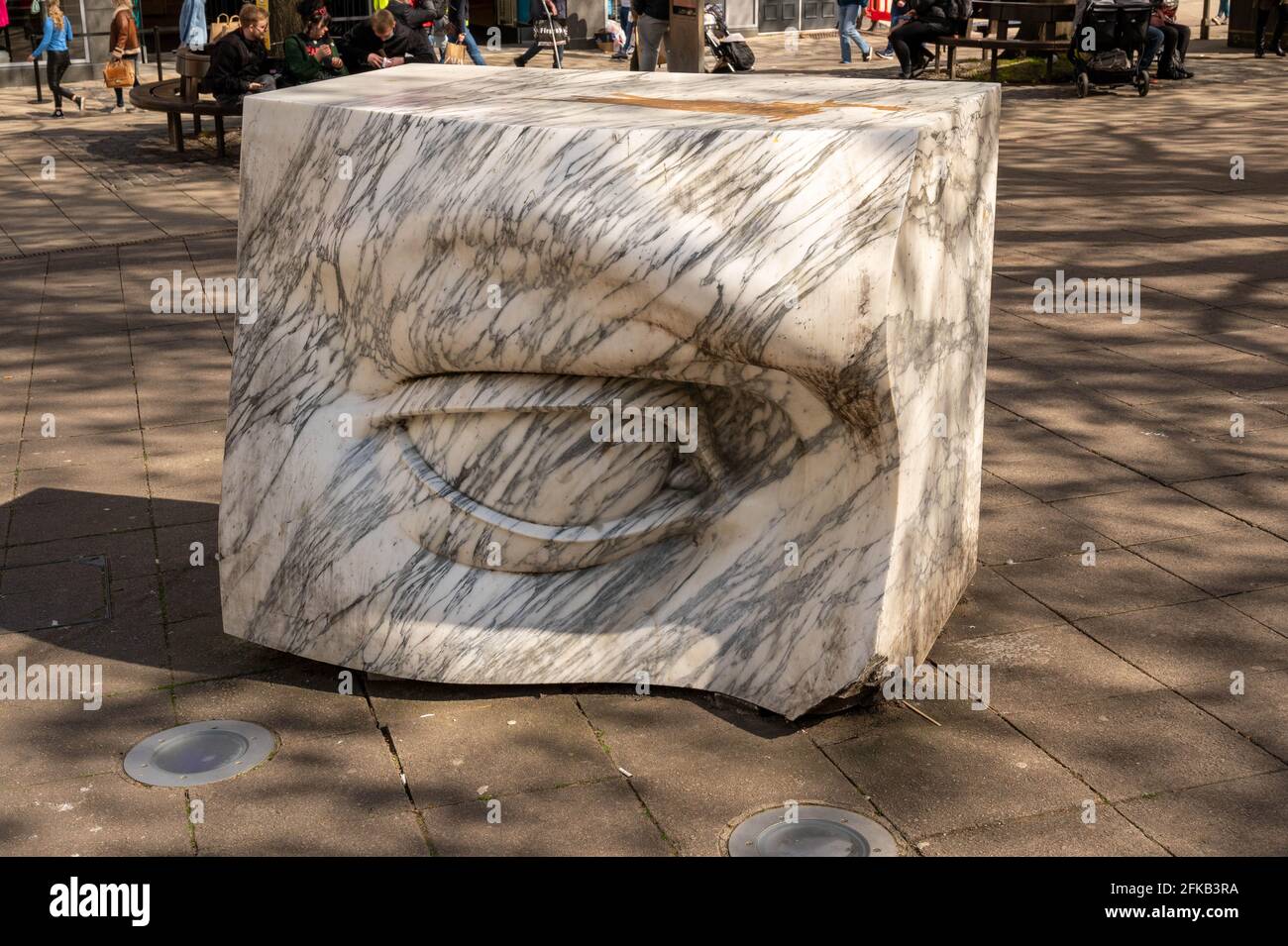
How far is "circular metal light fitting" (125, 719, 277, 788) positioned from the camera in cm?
414

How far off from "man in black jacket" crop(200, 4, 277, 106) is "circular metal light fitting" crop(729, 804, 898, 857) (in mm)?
11556

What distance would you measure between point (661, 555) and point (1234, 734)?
173 centimetres

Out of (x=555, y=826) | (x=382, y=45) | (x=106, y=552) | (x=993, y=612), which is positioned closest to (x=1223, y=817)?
(x=993, y=612)

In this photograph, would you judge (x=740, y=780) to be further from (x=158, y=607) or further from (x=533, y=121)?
(x=158, y=607)

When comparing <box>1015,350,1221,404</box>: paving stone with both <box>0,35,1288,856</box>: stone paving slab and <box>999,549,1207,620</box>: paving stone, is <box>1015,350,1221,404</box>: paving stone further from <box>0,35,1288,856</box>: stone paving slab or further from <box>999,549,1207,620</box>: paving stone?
<box>999,549,1207,620</box>: paving stone

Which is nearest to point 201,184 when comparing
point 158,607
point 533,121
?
point 158,607

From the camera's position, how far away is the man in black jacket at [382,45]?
45.5ft

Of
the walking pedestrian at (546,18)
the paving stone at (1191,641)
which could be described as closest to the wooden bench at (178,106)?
the walking pedestrian at (546,18)

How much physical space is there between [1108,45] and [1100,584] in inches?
526

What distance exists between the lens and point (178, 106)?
14.3 meters

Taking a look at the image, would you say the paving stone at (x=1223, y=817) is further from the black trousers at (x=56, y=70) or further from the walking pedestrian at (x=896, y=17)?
the black trousers at (x=56, y=70)

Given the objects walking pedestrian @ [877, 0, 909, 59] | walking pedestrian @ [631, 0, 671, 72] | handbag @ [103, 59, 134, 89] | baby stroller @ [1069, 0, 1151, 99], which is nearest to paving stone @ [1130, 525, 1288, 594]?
walking pedestrian @ [631, 0, 671, 72]

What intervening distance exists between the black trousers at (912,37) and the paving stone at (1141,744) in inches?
589

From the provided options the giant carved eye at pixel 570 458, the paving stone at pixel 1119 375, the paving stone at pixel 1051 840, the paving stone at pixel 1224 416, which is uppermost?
the giant carved eye at pixel 570 458
